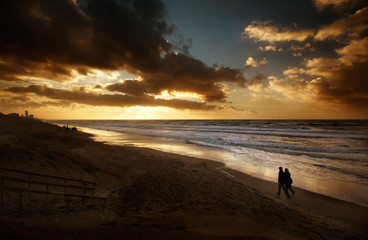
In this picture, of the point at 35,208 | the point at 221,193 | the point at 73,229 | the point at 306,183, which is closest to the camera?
the point at 73,229

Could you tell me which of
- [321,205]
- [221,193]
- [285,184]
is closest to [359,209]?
[321,205]

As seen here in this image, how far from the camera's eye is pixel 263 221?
7090 millimetres

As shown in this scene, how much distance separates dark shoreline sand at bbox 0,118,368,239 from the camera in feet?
17.8

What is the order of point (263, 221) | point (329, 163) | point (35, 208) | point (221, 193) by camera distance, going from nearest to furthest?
point (35, 208) < point (263, 221) < point (221, 193) < point (329, 163)

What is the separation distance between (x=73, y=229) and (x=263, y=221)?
667 cm

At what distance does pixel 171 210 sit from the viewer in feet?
24.4

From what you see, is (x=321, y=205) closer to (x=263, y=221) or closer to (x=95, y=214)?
(x=263, y=221)

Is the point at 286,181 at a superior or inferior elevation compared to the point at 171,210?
superior

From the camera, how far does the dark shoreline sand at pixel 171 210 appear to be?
5.42 m

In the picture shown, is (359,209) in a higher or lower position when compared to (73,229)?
lower

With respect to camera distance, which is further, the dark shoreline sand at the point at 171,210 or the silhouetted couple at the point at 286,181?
the silhouetted couple at the point at 286,181

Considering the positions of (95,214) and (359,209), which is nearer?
(95,214)

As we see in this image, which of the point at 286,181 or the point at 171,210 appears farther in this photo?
the point at 286,181

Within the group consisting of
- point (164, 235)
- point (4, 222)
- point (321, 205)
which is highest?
point (4, 222)
